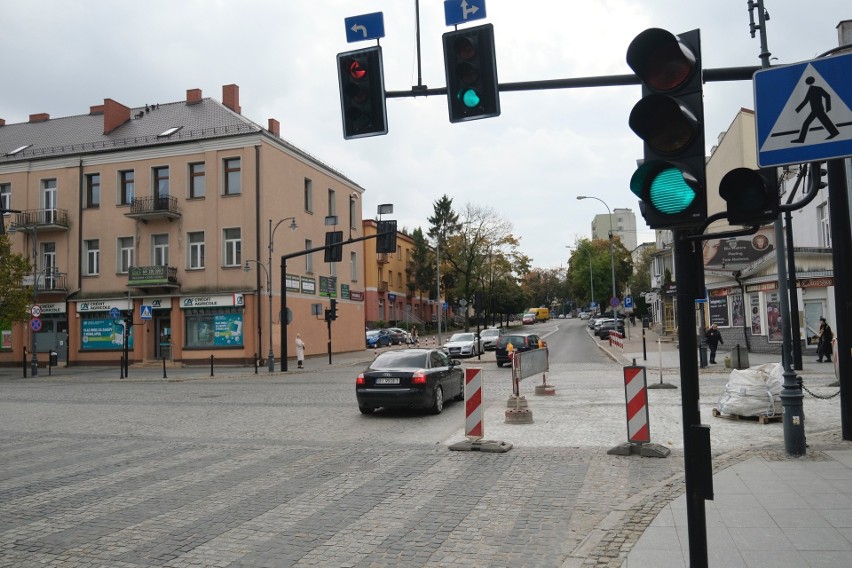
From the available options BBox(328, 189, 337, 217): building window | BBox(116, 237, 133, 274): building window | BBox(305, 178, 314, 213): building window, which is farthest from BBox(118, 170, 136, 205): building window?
BBox(328, 189, 337, 217): building window

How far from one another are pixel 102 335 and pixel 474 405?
114 ft

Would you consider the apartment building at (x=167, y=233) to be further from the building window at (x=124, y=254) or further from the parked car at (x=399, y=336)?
the parked car at (x=399, y=336)

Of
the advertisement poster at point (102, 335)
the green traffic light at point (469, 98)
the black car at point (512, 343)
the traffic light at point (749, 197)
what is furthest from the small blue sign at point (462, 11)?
the advertisement poster at point (102, 335)

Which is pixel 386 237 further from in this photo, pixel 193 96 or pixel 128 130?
pixel 128 130

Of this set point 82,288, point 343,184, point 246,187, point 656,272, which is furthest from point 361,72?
point 656,272

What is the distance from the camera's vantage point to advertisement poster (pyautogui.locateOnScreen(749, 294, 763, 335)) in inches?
1313

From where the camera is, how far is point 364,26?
8.12 meters

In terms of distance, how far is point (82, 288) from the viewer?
131 feet

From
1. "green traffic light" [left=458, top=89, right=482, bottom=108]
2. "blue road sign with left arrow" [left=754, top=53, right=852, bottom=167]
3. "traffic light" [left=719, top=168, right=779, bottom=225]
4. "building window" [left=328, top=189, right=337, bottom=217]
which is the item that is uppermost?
"building window" [left=328, top=189, right=337, bottom=217]

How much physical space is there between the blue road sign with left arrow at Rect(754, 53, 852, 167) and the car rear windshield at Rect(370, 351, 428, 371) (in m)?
11.3

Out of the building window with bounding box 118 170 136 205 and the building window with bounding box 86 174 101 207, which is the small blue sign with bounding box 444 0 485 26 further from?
the building window with bounding box 86 174 101 207

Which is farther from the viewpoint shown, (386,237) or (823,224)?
(823,224)

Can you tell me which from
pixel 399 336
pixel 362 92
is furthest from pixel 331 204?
pixel 362 92

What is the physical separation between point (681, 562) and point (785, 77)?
135 inches
